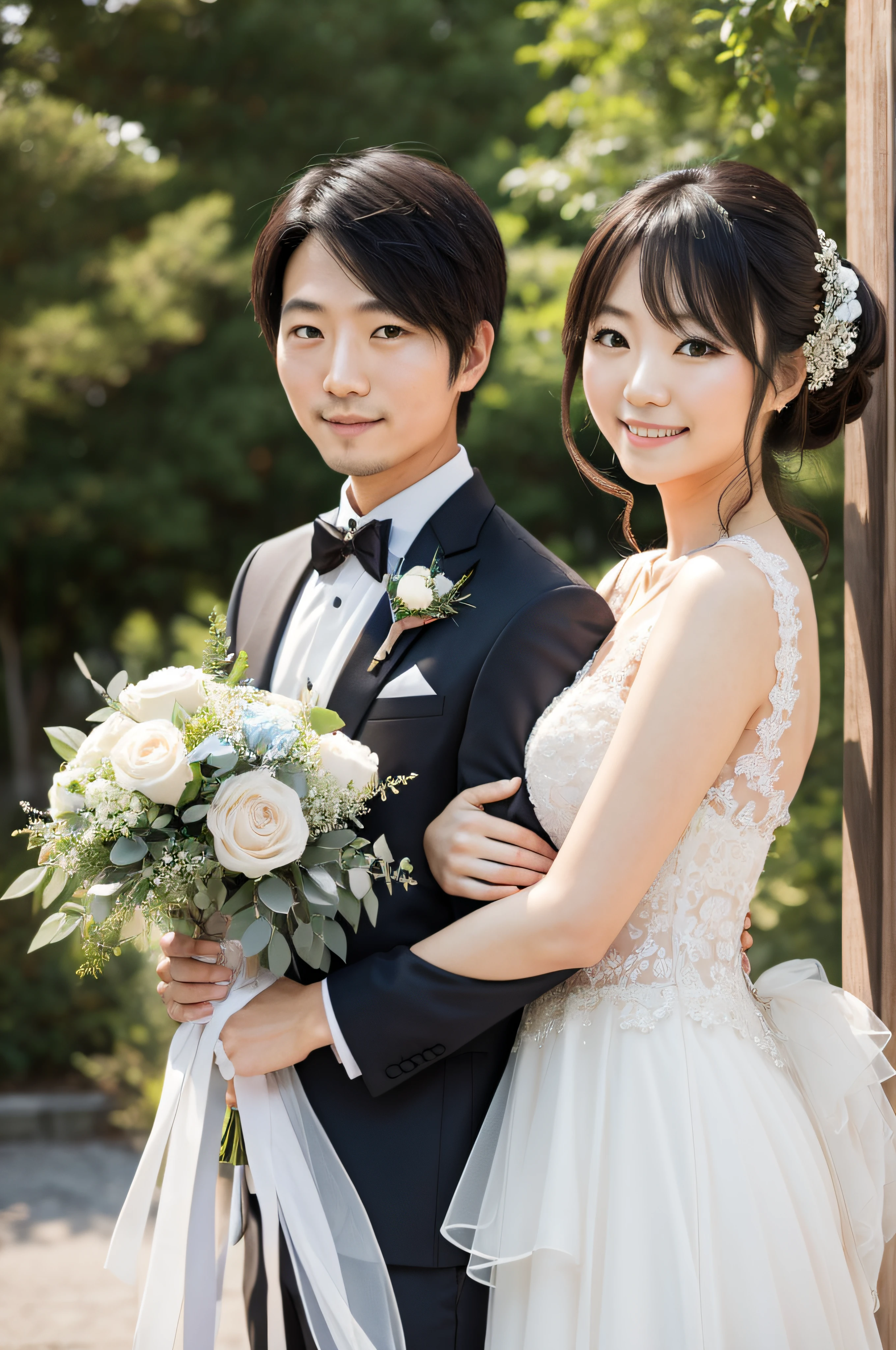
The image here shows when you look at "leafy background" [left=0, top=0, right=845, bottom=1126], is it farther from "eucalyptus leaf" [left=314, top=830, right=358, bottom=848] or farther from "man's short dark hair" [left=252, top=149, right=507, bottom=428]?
"eucalyptus leaf" [left=314, top=830, right=358, bottom=848]

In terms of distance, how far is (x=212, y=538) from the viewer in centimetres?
778

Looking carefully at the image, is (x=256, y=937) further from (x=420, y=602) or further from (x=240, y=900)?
(x=420, y=602)

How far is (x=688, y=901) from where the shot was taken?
200cm

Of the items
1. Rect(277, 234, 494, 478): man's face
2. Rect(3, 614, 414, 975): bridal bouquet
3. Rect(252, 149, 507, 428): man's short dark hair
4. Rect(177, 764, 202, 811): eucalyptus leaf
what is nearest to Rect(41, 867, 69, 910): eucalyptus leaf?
Rect(3, 614, 414, 975): bridal bouquet

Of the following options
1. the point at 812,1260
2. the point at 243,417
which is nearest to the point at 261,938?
the point at 812,1260

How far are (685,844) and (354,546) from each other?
2.75ft

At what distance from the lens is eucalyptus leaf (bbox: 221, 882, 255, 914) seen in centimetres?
183

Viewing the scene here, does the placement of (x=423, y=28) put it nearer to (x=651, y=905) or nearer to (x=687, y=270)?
(x=687, y=270)

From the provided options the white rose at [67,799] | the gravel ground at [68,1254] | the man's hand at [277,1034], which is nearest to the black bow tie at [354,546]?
the white rose at [67,799]

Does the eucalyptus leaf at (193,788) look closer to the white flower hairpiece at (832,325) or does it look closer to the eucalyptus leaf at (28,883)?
the eucalyptus leaf at (28,883)

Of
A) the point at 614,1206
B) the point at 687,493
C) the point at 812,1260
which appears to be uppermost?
the point at 687,493

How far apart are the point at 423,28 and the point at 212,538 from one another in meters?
3.43

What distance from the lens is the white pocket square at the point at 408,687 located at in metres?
2.06

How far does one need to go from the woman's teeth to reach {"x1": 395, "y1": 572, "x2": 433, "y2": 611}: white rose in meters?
0.46
